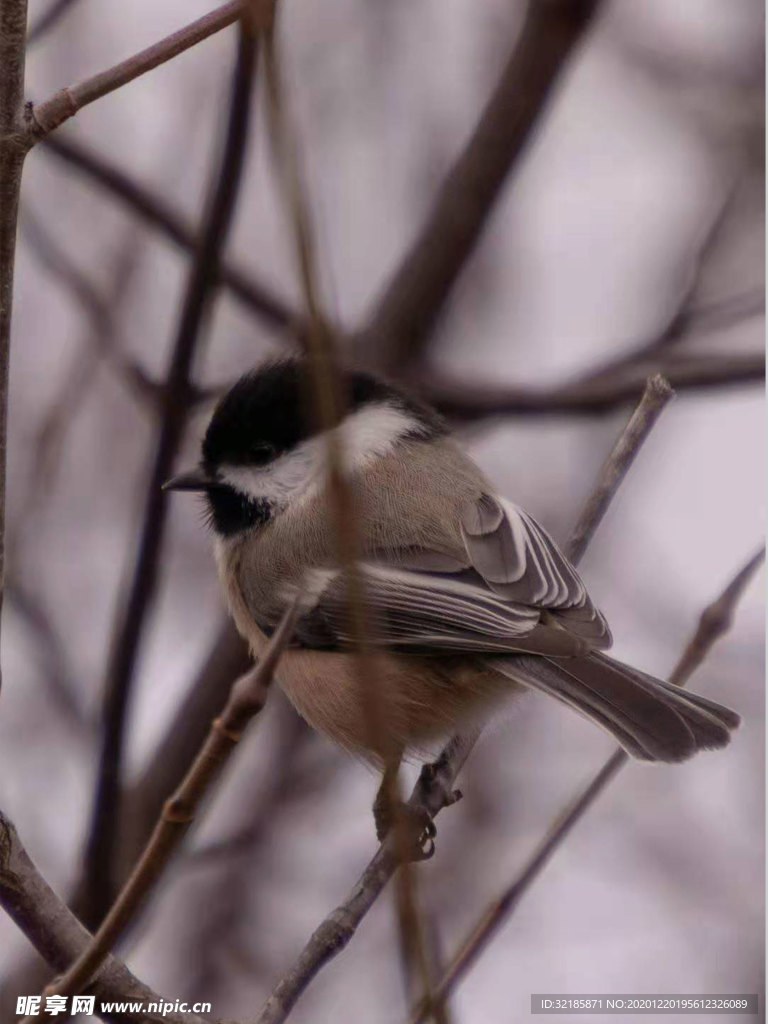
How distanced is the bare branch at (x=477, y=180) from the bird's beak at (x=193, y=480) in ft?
1.46

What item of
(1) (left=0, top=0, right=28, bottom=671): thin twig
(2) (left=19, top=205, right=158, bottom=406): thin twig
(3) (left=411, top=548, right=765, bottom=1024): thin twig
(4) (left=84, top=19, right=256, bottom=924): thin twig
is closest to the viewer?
(1) (left=0, top=0, right=28, bottom=671): thin twig

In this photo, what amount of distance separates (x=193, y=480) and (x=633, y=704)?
816mm

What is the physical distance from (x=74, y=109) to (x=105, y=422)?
1.78 metres

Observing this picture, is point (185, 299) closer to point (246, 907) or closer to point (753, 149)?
point (246, 907)

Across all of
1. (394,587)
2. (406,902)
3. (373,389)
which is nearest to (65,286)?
(373,389)

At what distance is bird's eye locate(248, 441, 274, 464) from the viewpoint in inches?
81.0

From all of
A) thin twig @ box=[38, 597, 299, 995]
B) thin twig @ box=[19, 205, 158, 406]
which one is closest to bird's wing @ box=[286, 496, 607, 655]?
thin twig @ box=[19, 205, 158, 406]

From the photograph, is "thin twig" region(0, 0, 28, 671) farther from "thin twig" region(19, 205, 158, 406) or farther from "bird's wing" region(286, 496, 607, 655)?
"thin twig" region(19, 205, 158, 406)

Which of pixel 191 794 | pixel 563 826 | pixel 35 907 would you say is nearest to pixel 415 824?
pixel 563 826

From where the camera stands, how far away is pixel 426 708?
1821 millimetres

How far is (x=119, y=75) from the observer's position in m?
1.06

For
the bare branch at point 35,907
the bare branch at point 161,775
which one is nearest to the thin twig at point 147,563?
the bare branch at point 161,775

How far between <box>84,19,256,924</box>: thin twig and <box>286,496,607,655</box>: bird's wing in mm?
247

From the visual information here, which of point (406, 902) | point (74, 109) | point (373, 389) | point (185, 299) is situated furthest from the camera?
point (373, 389)
